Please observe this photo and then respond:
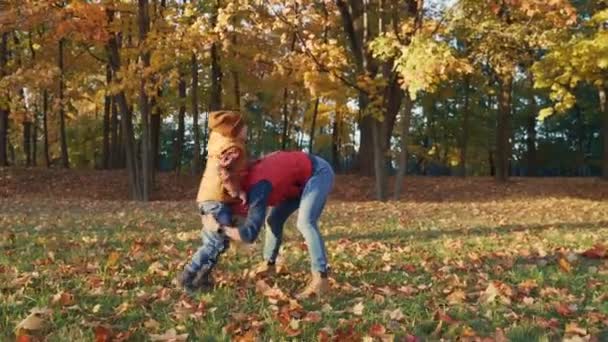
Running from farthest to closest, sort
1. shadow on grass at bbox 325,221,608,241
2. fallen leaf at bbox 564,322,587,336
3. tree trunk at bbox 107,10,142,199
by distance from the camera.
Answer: tree trunk at bbox 107,10,142,199 → shadow on grass at bbox 325,221,608,241 → fallen leaf at bbox 564,322,587,336

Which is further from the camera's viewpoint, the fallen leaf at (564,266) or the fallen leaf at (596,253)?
the fallen leaf at (596,253)

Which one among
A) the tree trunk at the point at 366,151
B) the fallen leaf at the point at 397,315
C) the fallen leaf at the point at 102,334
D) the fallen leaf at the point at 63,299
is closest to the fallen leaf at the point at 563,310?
the fallen leaf at the point at 397,315

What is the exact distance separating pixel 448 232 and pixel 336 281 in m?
4.53

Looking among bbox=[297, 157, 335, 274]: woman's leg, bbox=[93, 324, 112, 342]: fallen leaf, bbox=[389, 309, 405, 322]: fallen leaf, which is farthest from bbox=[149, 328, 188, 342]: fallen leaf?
bbox=[297, 157, 335, 274]: woman's leg

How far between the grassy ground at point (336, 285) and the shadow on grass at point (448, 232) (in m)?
0.02

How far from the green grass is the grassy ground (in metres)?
0.01

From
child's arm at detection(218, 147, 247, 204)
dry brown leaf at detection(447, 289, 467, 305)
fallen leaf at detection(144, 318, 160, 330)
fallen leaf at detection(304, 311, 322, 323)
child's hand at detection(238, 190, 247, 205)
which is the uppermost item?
child's arm at detection(218, 147, 247, 204)

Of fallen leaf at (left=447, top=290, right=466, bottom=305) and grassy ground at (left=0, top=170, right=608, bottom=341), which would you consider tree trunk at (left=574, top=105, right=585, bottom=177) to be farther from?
fallen leaf at (left=447, top=290, right=466, bottom=305)

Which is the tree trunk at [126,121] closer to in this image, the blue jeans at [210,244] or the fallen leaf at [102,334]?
the blue jeans at [210,244]

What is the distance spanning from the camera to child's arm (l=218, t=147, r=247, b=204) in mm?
4836

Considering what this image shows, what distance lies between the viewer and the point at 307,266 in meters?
6.43

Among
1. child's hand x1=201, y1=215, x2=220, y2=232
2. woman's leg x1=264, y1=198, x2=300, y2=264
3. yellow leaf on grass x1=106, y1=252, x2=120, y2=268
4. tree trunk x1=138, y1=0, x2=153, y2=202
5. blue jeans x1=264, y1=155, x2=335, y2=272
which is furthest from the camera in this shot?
tree trunk x1=138, y1=0, x2=153, y2=202

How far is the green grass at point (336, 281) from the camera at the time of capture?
13.7 ft

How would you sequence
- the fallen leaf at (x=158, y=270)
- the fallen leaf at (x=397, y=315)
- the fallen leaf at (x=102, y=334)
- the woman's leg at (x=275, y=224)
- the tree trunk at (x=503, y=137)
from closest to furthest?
1. the fallen leaf at (x=102, y=334)
2. the fallen leaf at (x=397, y=315)
3. the woman's leg at (x=275, y=224)
4. the fallen leaf at (x=158, y=270)
5. the tree trunk at (x=503, y=137)
